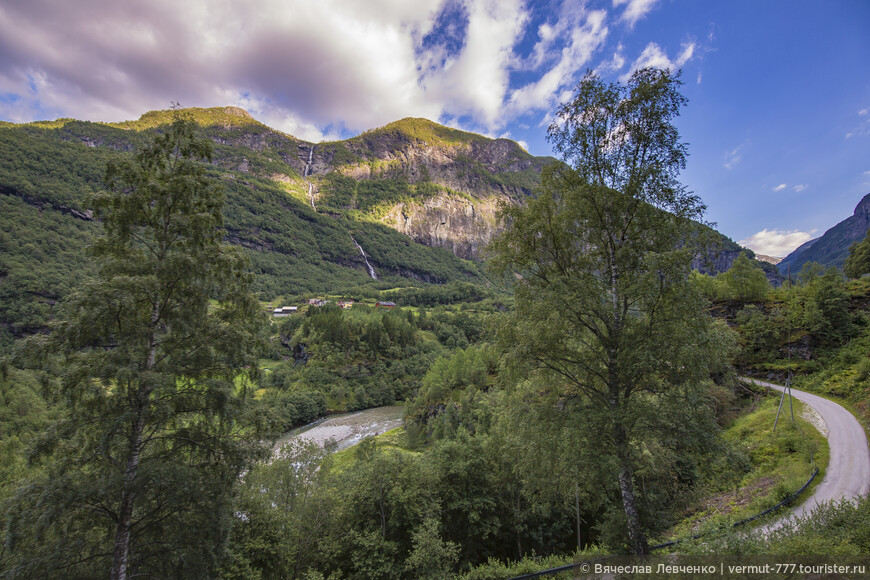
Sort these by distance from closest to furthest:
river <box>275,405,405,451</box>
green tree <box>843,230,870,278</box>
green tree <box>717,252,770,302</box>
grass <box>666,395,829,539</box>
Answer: grass <box>666,395,829,539</box>, green tree <box>717,252,770,302</box>, green tree <box>843,230,870,278</box>, river <box>275,405,405,451</box>

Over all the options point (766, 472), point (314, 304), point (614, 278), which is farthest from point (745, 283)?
point (314, 304)

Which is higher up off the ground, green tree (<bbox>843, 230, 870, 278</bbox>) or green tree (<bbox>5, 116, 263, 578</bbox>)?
green tree (<bbox>843, 230, 870, 278</bbox>)

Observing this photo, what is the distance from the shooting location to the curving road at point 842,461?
39.1 feet

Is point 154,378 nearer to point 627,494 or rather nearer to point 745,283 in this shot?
point 627,494

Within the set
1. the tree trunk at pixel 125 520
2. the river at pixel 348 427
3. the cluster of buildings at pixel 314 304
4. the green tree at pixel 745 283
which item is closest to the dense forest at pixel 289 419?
the tree trunk at pixel 125 520

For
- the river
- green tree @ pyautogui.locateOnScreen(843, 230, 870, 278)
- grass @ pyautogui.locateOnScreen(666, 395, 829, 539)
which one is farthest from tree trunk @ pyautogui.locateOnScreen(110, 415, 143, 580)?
green tree @ pyautogui.locateOnScreen(843, 230, 870, 278)

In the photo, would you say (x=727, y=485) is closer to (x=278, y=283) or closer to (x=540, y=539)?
(x=540, y=539)

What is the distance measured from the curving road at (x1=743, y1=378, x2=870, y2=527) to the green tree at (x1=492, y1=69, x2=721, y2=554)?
5220 mm

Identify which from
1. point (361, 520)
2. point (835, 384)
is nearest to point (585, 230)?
point (361, 520)

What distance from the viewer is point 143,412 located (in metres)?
7.61

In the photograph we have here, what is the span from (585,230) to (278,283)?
599ft

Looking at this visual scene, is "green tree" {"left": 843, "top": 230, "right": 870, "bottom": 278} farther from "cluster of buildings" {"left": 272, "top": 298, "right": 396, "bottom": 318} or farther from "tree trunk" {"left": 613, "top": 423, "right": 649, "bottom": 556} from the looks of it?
"cluster of buildings" {"left": 272, "top": 298, "right": 396, "bottom": 318}

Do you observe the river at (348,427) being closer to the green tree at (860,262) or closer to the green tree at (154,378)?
the green tree at (154,378)

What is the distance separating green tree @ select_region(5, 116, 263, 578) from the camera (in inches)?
279
